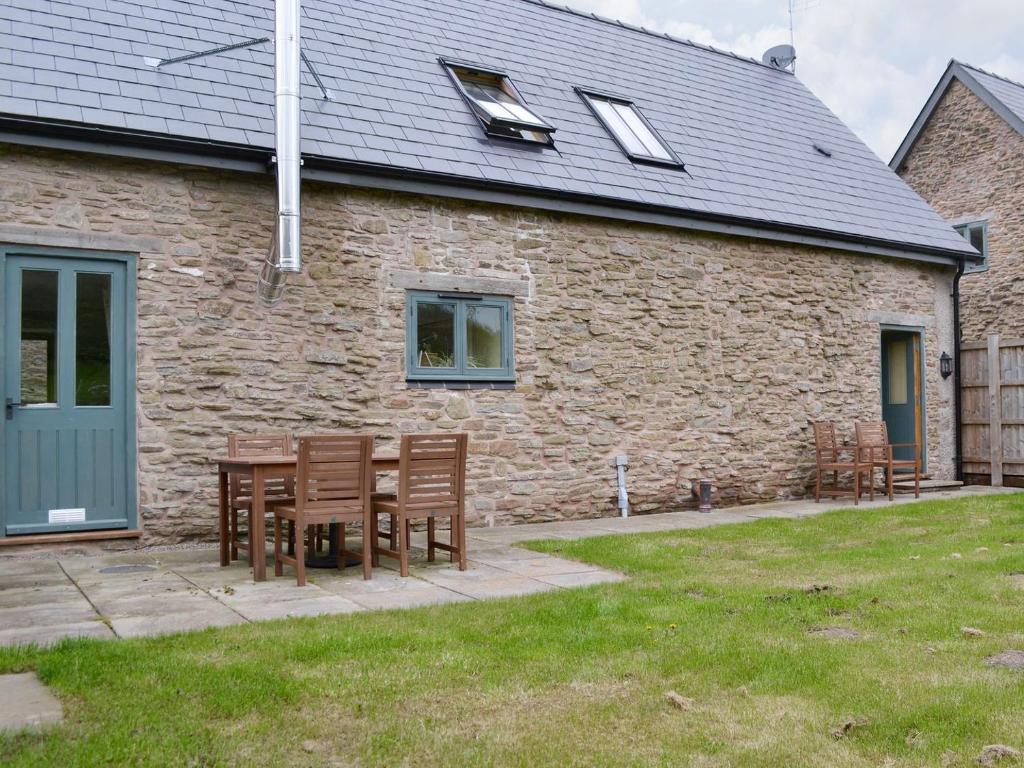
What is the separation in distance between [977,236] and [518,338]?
38.2ft

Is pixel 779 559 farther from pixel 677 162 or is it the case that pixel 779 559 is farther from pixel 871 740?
pixel 677 162

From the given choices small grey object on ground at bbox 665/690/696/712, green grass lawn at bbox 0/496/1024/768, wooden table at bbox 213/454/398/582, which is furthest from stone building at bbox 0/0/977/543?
small grey object on ground at bbox 665/690/696/712

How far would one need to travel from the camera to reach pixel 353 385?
8.72 meters

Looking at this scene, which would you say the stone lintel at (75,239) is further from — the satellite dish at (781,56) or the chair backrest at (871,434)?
the satellite dish at (781,56)

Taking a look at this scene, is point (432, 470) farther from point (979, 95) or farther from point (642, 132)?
point (979, 95)

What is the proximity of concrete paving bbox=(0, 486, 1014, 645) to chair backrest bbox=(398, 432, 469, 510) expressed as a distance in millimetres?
533

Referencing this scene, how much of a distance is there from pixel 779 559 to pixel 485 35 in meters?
7.88

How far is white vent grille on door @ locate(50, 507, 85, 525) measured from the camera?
7484mm

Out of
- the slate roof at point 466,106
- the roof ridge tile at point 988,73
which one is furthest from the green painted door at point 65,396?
the roof ridge tile at point 988,73

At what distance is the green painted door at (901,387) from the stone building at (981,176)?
3892 mm

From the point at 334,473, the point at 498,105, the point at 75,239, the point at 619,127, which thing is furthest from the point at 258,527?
the point at 619,127

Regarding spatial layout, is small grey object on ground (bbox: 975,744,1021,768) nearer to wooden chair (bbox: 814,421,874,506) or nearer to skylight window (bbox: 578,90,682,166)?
wooden chair (bbox: 814,421,874,506)

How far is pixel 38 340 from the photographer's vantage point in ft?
24.6

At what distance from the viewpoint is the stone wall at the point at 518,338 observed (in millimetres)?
7883
